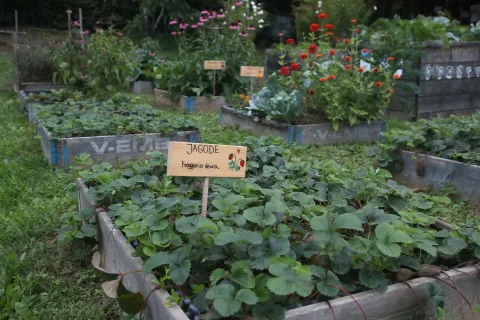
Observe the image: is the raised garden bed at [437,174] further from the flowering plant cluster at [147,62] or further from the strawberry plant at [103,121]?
the flowering plant cluster at [147,62]

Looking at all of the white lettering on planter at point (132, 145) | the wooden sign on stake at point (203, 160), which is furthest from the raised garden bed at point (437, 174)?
the wooden sign on stake at point (203, 160)

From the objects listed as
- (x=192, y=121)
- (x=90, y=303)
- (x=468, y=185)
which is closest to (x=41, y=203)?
(x=90, y=303)

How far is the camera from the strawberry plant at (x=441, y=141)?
13.0ft

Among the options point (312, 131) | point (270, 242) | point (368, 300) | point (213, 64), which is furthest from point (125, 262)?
point (213, 64)

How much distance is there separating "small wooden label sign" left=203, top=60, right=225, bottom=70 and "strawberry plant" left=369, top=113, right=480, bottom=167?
338 cm

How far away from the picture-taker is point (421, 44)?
6902mm

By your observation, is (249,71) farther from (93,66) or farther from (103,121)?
(103,121)

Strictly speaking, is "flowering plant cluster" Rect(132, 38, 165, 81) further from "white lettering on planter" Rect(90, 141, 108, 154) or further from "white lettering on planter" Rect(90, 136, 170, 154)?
"white lettering on planter" Rect(90, 141, 108, 154)

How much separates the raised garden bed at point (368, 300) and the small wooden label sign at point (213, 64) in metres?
5.09

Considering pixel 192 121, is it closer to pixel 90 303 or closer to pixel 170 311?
pixel 90 303

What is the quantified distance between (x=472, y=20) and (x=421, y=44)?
9.29 m

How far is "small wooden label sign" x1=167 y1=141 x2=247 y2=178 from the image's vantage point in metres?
2.34

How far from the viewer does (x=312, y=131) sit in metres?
5.42

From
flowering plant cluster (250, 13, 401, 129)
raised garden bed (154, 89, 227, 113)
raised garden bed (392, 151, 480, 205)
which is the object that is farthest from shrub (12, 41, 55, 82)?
raised garden bed (392, 151, 480, 205)
